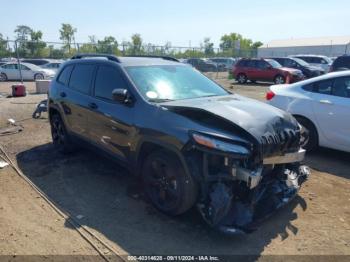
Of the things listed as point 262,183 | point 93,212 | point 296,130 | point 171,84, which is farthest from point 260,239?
point 171,84

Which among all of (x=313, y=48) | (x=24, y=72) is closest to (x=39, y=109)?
(x=24, y=72)

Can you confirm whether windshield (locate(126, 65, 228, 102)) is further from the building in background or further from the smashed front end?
the building in background

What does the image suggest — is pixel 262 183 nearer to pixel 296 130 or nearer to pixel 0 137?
pixel 296 130

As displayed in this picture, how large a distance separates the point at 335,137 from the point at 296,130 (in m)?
2.13

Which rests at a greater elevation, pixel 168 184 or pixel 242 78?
pixel 242 78

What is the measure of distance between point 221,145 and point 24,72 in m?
22.3

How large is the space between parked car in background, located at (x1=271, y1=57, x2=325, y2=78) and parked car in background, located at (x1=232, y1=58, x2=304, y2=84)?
1.21 m

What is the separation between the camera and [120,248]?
3395mm

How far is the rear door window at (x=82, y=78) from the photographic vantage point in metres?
5.29

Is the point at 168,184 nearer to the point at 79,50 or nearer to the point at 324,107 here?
the point at 324,107

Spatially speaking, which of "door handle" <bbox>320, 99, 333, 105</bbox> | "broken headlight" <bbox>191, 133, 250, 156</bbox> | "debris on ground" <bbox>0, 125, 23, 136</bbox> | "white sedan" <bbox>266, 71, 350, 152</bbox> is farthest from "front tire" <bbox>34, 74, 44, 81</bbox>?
"broken headlight" <bbox>191, 133, 250, 156</bbox>

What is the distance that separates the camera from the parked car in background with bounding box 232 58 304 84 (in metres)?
20.3

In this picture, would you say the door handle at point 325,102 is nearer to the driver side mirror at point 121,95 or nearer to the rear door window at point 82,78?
the driver side mirror at point 121,95

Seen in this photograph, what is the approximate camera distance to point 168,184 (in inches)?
153
